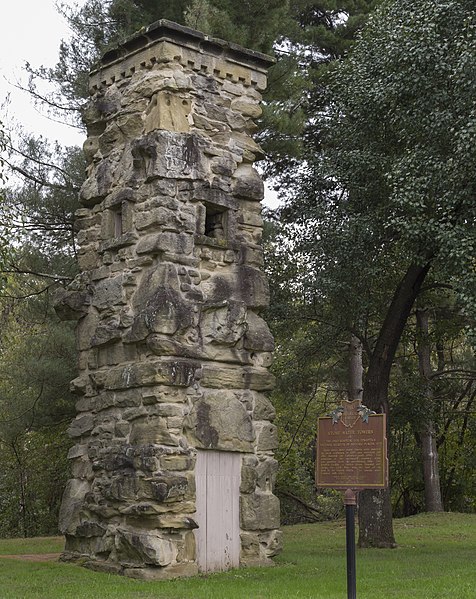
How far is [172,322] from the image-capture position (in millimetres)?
12383

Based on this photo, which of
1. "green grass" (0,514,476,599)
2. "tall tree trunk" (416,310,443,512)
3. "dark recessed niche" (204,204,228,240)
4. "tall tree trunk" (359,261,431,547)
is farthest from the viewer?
"tall tree trunk" (416,310,443,512)

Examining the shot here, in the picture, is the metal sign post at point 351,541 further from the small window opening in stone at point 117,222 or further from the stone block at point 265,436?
the small window opening in stone at point 117,222

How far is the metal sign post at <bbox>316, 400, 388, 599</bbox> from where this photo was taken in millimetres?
8500

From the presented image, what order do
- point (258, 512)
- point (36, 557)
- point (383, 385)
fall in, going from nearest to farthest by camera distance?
point (258, 512), point (36, 557), point (383, 385)

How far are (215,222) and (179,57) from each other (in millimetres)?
2404

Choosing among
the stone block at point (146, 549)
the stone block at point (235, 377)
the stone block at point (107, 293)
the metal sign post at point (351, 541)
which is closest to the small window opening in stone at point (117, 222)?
the stone block at point (107, 293)

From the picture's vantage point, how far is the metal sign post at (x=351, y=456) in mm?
8500

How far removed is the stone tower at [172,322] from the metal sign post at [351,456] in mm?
3701

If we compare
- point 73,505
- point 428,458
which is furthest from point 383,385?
point 428,458

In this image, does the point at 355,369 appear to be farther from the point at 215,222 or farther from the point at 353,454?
the point at 353,454

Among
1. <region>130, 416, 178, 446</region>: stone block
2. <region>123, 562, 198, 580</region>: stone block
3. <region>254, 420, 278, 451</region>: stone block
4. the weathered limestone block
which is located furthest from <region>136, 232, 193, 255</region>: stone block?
<region>123, 562, 198, 580</region>: stone block

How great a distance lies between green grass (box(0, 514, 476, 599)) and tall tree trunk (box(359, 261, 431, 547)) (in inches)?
19.9

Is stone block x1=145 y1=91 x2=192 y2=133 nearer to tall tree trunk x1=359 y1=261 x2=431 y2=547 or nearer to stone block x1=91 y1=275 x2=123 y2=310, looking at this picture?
stone block x1=91 y1=275 x2=123 y2=310

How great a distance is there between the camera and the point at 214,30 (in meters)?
16.9
